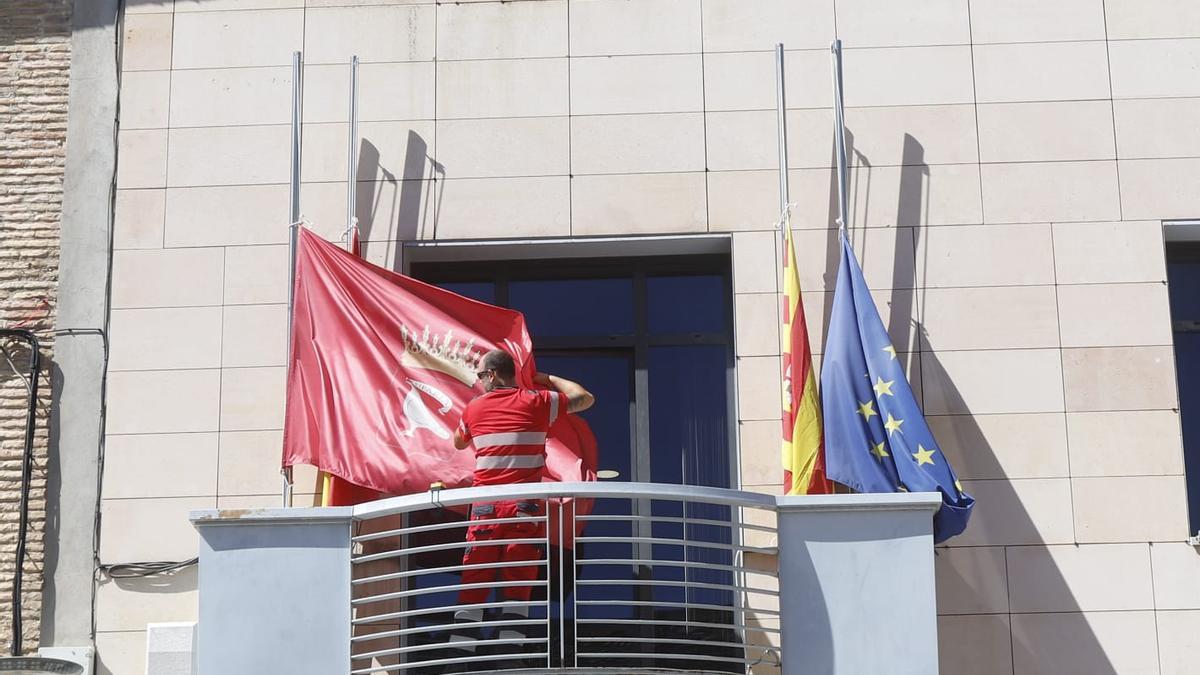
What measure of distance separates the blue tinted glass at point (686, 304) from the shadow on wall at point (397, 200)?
1.75m

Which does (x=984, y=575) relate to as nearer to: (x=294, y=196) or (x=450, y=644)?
(x=450, y=644)

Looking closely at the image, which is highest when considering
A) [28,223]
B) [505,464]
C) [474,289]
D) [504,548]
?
[28,223]

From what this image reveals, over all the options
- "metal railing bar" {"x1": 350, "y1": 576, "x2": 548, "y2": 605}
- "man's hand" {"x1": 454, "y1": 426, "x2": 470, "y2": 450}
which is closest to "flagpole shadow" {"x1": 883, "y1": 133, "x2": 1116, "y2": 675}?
"metal railing bar" {"x1": 350, "y1": 576, "x2": 548, "y2": 605}

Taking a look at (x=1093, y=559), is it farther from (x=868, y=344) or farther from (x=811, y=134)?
(x=811, y=134)

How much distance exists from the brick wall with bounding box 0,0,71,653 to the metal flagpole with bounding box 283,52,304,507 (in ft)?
5.68

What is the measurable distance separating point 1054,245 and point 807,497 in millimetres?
3058

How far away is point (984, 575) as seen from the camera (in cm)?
1127

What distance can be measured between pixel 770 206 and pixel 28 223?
5.38m

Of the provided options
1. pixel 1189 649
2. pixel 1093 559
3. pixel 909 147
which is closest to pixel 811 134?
pixel 909 147

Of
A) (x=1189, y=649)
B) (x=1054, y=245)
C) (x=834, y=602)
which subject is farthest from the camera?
(x=1054, y=245)

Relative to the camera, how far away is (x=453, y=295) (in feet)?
37.8

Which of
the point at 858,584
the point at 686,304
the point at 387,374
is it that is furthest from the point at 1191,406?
the point at 387,374

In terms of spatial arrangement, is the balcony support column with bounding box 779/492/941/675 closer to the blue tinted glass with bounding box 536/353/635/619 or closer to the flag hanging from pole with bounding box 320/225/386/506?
the blue tinted glass with bounding box 536/353/635/619

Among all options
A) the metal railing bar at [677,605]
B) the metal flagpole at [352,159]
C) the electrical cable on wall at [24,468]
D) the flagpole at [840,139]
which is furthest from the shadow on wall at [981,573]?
the electrical cable on wall at [24,468]
